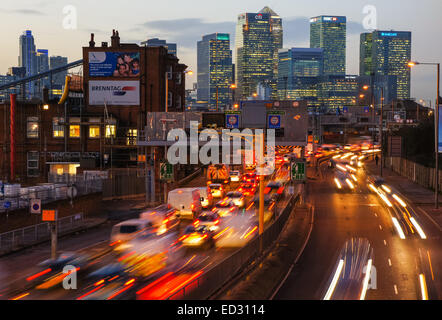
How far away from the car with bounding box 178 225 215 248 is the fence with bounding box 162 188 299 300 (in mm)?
3301

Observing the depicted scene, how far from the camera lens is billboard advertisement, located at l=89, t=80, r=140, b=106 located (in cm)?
6812

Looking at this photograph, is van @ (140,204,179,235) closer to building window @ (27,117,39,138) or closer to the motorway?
the motorway

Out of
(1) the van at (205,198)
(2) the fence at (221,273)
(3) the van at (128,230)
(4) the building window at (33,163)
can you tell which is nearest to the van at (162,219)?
(3) the van at (128,230)

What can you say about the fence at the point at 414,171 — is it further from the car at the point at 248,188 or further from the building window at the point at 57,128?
the building window at the point at 57,128

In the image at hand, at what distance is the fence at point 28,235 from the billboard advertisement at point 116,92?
31896 mm

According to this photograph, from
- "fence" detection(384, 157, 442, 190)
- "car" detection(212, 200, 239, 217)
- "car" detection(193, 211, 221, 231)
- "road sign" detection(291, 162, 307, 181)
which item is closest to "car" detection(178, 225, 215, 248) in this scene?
"car" detection(193, 211, 221, 231)

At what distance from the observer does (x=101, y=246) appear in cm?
3081

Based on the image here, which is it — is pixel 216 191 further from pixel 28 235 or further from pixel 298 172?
pixel 28 235

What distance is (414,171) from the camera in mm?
73438

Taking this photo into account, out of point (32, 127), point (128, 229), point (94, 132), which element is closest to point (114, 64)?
point (94, 132)

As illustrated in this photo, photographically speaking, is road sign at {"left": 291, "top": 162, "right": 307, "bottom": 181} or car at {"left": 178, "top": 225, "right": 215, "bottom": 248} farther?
road sign at {"left": 291, "top": 162, "right": 307, "bottom": 181}

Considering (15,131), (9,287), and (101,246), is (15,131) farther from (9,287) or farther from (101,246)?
(9,287)

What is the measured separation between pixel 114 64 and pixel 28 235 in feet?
127

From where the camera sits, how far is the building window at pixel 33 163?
211ft
